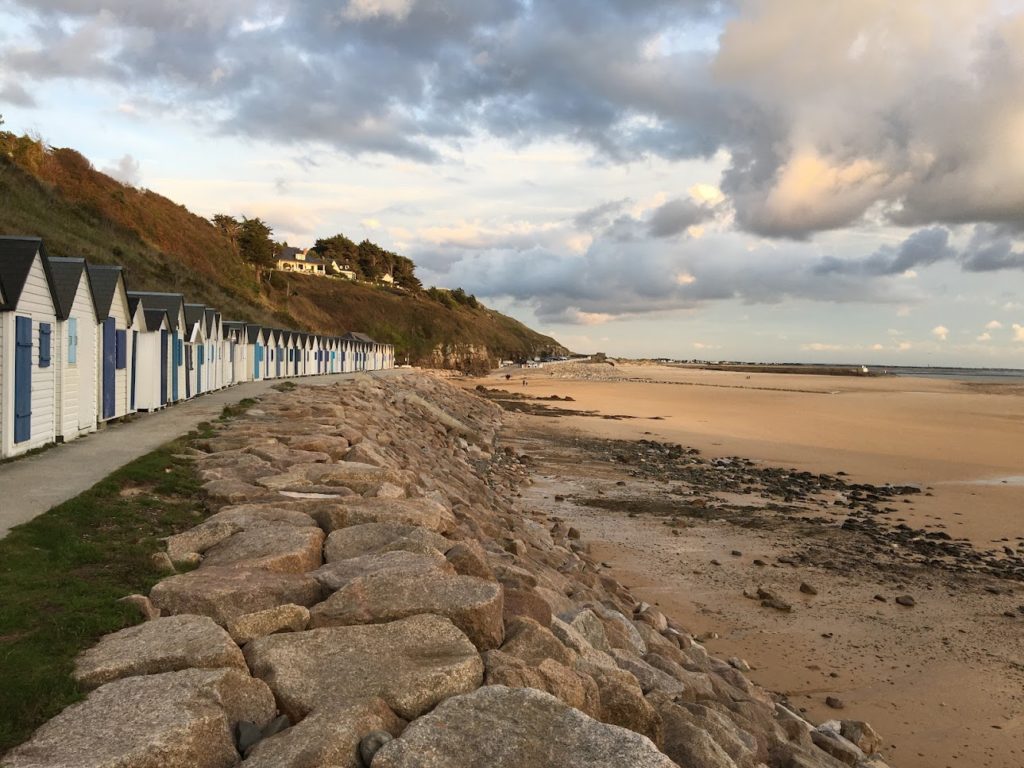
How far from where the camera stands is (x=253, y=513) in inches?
325

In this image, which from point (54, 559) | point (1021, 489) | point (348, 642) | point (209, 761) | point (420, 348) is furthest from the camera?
point (420, 348)

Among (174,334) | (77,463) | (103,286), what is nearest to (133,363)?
(103,286)

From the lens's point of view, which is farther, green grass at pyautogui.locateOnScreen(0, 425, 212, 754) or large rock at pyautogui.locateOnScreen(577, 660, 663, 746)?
large rock at pyautogui.locateOnScreen(577, 660, 663, 746)

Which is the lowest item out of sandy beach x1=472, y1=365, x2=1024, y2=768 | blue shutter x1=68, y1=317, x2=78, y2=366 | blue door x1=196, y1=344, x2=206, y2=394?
sandy beach x1=472, y1=365, x2=1024, y2=768

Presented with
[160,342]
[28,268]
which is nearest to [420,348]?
[160,342]

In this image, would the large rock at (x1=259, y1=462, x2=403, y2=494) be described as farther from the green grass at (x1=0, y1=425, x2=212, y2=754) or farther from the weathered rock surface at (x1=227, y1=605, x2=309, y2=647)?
the weathered rock surface at (x1=227, y1=605, x2=309, y2=647)

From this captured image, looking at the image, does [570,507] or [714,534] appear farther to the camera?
[570,507]

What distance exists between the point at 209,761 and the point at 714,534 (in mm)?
13453

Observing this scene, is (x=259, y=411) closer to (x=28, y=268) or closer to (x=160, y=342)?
(x=160, y=342)

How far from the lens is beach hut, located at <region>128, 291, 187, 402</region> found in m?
21.0

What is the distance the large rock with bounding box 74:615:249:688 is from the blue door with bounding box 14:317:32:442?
28.1ft

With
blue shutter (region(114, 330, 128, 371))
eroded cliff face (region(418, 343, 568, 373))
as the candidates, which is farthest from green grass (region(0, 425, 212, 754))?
eroded cliff face (region(418, 343, 568, 373))

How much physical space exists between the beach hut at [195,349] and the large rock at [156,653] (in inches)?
765

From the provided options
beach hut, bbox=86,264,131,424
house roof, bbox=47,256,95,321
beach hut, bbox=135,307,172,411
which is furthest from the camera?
beach hut, bbox=135,307,172,411
